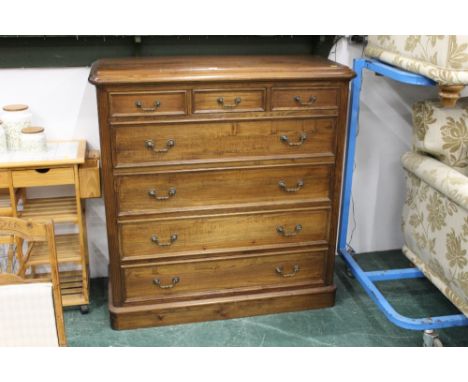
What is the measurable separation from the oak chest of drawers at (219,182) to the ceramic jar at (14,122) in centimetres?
47

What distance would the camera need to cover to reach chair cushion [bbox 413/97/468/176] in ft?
9.11

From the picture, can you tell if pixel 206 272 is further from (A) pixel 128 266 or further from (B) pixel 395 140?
(B) pixel 395 140

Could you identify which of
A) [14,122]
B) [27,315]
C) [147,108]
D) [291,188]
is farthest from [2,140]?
[291,188]

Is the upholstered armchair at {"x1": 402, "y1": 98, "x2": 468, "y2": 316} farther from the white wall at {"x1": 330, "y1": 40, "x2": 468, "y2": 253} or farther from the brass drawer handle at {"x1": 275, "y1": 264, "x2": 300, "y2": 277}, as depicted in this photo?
the brass drawer handle at {"x1": 275, "y1": 264, "x2": 300, "y2": 277}

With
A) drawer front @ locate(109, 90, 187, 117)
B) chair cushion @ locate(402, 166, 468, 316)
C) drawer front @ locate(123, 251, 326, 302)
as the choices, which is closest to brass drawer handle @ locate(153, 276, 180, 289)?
drawer front @ locate(123, 251, 326, 302)

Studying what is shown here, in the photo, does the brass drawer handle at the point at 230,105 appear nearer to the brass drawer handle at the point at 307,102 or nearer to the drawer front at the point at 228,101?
the drawer front at the point at 228,101

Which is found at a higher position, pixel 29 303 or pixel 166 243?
pixel 29 303

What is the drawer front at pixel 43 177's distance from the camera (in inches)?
107

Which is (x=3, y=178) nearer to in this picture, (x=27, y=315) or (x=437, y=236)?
(x=27, y=315)

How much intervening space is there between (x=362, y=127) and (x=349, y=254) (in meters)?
0.77

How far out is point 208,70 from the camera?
255 cm

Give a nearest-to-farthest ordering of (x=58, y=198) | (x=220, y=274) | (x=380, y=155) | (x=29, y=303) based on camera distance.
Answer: (x=29, y=303)
(x=220, y=274)
(x=58, y=198)
(x=380, y=155)

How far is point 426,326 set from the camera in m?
2.69

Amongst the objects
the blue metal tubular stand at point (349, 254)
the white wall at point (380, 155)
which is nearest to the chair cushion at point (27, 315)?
the blue metal tubular stand at point (349, 254)
